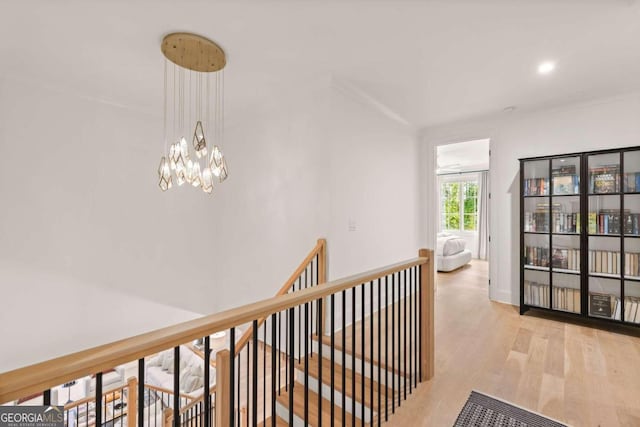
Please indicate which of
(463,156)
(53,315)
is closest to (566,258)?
(463,156)

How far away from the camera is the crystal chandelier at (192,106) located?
2213 millimetres

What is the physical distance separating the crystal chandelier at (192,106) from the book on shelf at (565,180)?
3576mm

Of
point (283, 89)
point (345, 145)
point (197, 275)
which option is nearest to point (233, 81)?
point (283, 89)

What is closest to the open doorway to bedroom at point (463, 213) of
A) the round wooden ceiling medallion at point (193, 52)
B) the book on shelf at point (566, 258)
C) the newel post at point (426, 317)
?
the book on shelf at point (566, 258)

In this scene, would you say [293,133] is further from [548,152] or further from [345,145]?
[548,152]

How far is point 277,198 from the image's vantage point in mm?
3461

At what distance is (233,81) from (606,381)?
3.96 metres

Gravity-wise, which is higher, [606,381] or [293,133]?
[293,133]

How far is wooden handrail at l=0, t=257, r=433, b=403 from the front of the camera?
0.61 metres

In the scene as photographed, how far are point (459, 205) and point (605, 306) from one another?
5483mm

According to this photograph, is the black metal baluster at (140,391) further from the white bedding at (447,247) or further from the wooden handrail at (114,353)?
the white bedding at (447,247)

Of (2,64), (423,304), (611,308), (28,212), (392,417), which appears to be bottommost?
(392,417)

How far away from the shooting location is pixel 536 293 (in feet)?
11.3

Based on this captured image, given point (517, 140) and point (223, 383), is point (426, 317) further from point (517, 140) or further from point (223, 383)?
point (517, 140)
